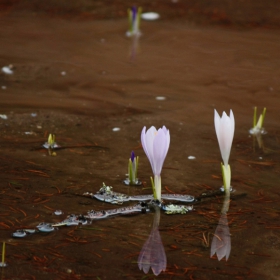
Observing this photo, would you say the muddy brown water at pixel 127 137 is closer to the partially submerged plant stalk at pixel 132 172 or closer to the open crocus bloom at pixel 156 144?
the partially submerged plant stalk at pixel 132 172

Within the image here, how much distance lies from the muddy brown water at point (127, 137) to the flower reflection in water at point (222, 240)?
2cm

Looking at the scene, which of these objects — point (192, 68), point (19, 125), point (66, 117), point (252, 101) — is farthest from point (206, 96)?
point (19, 125)

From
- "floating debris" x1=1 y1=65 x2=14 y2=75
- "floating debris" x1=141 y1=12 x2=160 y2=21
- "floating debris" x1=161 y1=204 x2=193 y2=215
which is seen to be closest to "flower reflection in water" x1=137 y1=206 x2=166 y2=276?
"floating debris" x1=161 y1=204 x2=193 y2=215

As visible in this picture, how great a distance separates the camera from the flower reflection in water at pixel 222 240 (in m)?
2.32

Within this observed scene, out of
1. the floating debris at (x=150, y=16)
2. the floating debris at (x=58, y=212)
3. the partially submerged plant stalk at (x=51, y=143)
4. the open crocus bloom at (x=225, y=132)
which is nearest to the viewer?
the floating debris at (x=58, y=212)

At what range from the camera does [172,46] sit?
5.66m

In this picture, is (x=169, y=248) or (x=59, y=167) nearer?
(x=169, y=248)

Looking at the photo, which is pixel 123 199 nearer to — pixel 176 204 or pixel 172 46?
pixel 176 204

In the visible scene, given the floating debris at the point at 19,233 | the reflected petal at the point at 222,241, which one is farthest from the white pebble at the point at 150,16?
the floating debris at the point at 19,233

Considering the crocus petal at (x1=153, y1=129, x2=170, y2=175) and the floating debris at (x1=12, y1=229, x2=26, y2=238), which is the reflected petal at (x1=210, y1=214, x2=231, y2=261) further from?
the floating debris at (x1=12, y1=229, x2=26, y2=238)

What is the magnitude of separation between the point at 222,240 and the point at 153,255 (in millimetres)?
308

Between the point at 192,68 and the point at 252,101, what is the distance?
2.78 ft

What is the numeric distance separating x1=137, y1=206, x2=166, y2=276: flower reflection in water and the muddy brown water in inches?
0.9

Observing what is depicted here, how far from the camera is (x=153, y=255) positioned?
7.43 feet
